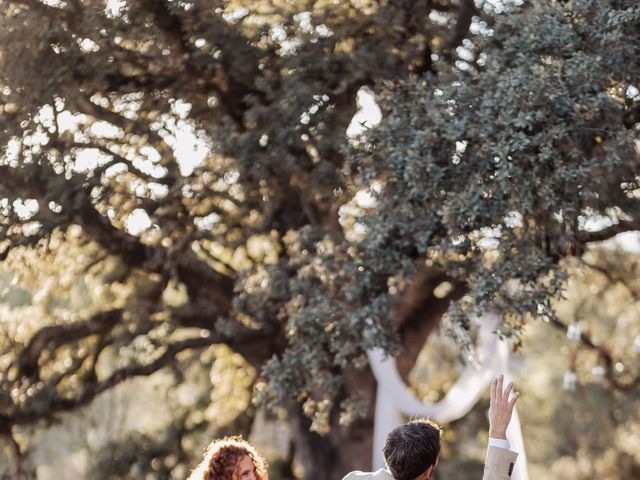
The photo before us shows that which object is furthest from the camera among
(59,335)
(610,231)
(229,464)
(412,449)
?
(59,335)

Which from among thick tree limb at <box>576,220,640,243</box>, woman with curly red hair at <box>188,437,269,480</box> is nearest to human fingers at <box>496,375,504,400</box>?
woman with curly red hair at <box>188,437,269,480</box>

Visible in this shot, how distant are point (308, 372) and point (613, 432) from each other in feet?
45.9

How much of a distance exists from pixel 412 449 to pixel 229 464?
3.42 ft

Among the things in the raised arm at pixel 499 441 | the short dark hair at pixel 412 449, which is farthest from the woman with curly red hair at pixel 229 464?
the raised arm at pixel 499 441

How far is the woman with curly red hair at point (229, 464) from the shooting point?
418cm

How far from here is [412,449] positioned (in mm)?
3416

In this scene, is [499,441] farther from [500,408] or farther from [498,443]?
[500,408]

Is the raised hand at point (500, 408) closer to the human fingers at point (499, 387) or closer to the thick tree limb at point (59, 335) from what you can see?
the human fingers at point (499, 387)

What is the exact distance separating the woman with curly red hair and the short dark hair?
92 centimetres

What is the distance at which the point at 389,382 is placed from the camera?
1053 centimetres

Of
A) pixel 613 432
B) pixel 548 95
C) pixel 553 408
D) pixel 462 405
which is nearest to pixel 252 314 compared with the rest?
pixel 462 405

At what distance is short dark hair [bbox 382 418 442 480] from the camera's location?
3.42 meters

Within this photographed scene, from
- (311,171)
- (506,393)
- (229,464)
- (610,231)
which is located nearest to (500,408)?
(506,393)

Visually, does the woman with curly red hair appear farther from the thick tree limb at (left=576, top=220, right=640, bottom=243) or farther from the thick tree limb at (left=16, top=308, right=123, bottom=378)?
the thick tree limb at (left=16, top=308, right=123, bottom=378)
